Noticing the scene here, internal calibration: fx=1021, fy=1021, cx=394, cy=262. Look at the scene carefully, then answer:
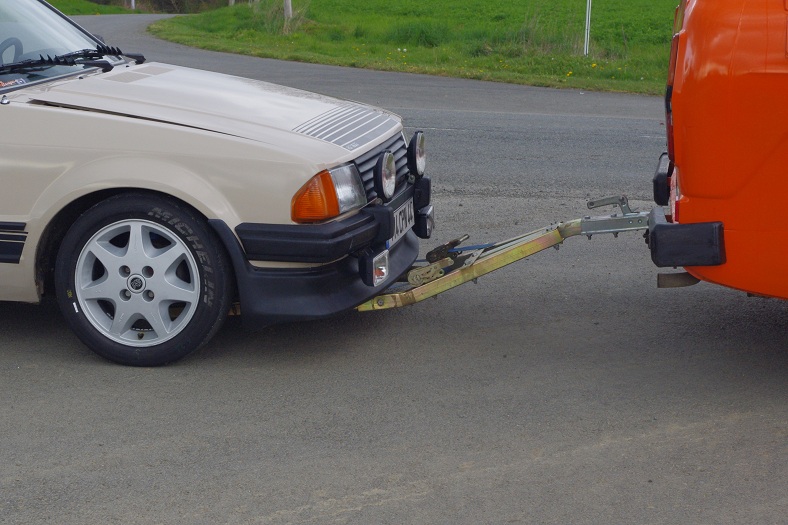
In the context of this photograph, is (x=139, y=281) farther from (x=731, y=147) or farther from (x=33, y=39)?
(x=731, y=147)

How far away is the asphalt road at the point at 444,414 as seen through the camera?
3.22m

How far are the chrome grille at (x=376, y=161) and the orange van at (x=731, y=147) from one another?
122cm

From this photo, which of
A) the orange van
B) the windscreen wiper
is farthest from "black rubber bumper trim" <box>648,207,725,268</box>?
the windscreen wiper

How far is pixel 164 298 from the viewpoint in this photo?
4219mm

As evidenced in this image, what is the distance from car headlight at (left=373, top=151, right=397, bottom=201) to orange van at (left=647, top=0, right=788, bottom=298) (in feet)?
3.80

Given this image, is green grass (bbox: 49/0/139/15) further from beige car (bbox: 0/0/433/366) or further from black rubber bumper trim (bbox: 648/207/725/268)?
black rubber bumper trim (bbox: 648/207/725/268)

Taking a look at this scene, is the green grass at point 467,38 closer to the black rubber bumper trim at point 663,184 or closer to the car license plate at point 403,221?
the black rubber bumper trim at point 663,184

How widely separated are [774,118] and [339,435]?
1.92 m

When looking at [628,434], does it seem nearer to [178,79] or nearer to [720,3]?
[720,3]

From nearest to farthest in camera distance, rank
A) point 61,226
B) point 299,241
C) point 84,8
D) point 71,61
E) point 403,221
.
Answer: point 299,241 → point 61,226 → point 403,221 → point 71,61 → point 84,8

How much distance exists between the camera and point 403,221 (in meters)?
4.73

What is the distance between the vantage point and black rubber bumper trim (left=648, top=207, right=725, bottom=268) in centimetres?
378

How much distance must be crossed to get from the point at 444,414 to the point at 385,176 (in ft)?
3.68

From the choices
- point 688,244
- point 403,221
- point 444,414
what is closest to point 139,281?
point 403,221
